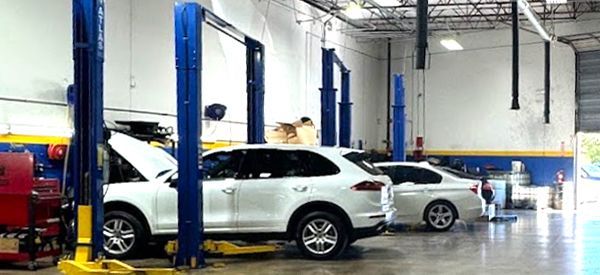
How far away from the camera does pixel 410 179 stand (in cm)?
1429

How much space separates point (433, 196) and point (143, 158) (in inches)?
247

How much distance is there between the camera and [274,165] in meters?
9.78

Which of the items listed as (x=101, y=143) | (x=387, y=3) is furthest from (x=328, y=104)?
(x=101, y=143)

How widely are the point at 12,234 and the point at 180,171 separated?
217 cm

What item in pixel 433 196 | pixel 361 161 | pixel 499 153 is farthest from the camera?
pixel 499 153

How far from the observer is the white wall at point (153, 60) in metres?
10.9

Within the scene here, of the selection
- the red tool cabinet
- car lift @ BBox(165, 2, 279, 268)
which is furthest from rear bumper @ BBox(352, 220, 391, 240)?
the red tool cabinet

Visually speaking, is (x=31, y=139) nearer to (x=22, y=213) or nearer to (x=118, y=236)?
(x=22, y=213)

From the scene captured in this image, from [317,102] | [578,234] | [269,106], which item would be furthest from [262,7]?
[578,234]

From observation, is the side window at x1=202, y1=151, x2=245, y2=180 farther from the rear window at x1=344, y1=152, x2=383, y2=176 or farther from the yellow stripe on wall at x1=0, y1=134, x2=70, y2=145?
the yellow stripe on wall at x1=0, y1=134, x2=70, y2=145

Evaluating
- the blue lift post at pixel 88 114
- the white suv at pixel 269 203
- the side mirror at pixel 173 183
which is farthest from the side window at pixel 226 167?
the blue lift post at pixel 88 114

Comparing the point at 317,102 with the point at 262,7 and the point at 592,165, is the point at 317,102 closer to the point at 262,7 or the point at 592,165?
the point at 262,7

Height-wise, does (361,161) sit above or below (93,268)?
above

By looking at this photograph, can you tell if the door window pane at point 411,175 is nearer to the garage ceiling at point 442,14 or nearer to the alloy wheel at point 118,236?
the alloy wheel at point 118,236
